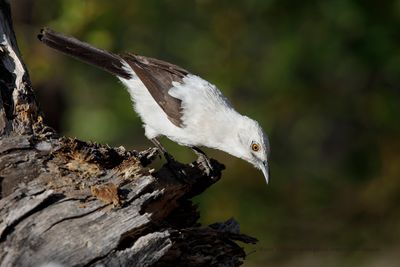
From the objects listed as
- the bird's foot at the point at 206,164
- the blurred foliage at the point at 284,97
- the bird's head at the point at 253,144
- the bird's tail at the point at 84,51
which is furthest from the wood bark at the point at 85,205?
the blurred foliage at the point at 284,97

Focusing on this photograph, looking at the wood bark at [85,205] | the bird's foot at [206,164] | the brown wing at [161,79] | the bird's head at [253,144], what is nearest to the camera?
the wood bark at [85,205]

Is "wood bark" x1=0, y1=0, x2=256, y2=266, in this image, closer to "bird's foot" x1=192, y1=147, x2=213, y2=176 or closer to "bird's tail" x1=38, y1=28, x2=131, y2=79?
"bird's foot" x1=192, y1=147, x2=213, y2=176

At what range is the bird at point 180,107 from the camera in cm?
588

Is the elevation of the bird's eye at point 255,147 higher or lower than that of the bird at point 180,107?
lower

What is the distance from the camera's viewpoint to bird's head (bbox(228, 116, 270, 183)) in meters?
5.75

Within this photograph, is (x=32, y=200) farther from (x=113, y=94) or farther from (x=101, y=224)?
(x=113, y=94)

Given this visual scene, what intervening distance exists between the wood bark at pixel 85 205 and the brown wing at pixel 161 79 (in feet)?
3.35

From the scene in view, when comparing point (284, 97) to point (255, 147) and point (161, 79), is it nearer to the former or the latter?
point (161, 79)

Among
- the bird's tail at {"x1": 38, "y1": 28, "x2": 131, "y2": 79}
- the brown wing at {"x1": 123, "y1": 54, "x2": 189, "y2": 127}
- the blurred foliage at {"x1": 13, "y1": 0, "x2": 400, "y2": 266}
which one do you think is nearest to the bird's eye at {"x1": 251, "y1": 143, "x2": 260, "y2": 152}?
the brown wing at {"x1": 123, "y1": 54, "x2": 189, "y2": 127}

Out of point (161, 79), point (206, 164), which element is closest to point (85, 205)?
point (206, 164)

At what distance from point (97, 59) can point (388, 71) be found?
4932 millimetres

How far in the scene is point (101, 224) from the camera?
4020mm

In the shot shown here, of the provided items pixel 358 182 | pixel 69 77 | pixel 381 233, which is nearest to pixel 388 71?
pixel 358 182

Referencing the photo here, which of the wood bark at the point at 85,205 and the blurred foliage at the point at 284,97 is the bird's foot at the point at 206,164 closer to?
the wood bark at the point at 85,205
